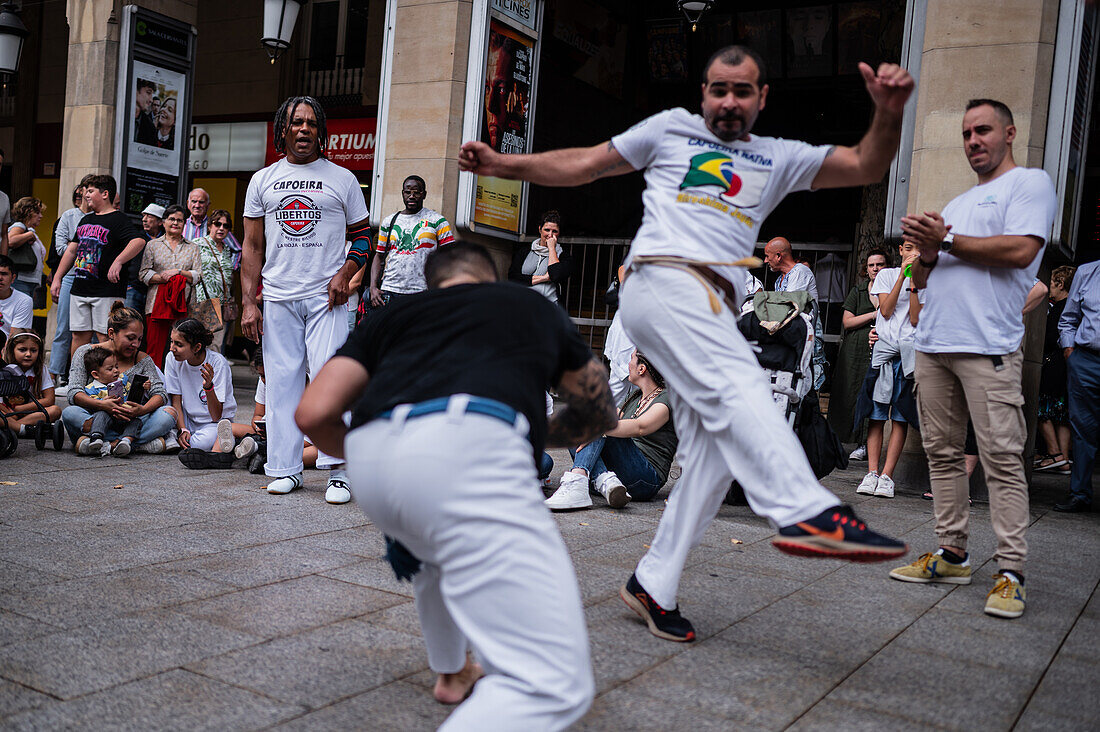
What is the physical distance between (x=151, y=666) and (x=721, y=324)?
2090mm

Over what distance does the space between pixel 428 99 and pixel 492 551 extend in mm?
8438

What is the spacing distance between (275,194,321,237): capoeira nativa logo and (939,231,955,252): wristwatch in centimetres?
359

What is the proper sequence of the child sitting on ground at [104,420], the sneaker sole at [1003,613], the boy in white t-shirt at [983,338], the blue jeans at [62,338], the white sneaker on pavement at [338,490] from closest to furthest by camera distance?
the sneaker sole at [1003,613] < the boy in white t-shirt at [983,338] < the white sneaker on pavement at [338,490] < the child sitting on ground at [104,420] < the blue jeans at [62,338]

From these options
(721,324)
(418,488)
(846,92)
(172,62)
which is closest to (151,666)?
(418,488)

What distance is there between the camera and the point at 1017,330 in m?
4.47

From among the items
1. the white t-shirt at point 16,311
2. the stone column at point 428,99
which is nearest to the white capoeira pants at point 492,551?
the white t-shirt at point 16,311

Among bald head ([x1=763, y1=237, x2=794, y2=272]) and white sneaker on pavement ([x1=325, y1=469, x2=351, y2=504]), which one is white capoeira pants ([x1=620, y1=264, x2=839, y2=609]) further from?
bald head ([x1=763, y1=237, x2=794, y2=272])

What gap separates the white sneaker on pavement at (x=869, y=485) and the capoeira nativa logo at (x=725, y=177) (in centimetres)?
437

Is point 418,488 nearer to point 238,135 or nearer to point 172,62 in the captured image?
point 172,62

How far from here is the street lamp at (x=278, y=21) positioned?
402 inches

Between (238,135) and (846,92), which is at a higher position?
(846,92)

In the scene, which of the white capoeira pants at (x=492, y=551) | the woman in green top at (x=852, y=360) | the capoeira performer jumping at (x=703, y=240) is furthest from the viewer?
the woman in green top at (x=852, y=360)

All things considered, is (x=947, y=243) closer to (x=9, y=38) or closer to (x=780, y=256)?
(x=780, y=256)

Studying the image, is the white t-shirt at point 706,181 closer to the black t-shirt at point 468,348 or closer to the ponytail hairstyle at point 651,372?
the black t-shirt at point 468,348
